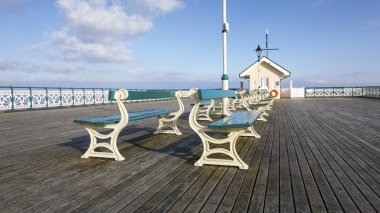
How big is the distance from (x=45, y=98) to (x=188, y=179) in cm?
1517

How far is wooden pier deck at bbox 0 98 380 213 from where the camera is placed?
2441 millimetres

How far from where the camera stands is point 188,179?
314 centimetres

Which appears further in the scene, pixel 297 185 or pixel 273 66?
pixel 273 66

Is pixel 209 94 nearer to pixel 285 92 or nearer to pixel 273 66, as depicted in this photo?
pixel 273 66

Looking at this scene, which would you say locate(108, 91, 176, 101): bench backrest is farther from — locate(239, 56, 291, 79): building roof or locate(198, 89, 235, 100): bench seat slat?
locate(239, 56, 291, 79): building roof

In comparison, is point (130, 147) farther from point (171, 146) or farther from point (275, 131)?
point (275, 131)

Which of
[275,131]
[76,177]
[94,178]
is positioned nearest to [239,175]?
[94,178]

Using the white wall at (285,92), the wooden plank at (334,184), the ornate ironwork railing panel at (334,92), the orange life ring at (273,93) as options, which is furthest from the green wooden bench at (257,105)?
the ornate ironwork railing panel at (334,92)

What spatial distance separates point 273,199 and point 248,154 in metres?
1.82

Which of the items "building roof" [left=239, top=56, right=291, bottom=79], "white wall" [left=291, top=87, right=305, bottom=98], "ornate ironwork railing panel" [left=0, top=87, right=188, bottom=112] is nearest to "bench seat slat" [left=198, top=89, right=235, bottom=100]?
"ornate ironwork railing panel" [left=0, top=87, right=188, bottom=112]

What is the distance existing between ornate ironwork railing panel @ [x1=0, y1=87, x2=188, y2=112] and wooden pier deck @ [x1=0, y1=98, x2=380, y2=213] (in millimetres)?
6919

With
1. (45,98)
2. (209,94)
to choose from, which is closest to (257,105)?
(209,94)

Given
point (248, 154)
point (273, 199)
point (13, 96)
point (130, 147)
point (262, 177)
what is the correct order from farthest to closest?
point (13, 96)
point (130, 147)
point (248, 154)
point (262, 177)
point (273, 199)

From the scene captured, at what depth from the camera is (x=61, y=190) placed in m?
2.82
